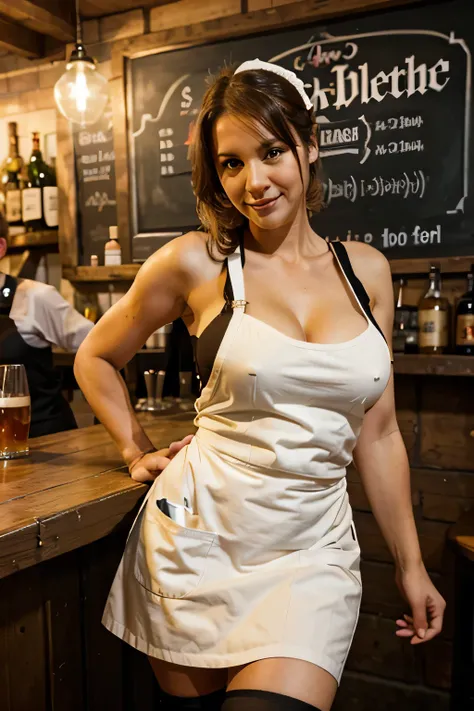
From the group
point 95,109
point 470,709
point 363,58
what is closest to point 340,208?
point 363,58

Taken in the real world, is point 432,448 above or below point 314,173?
below

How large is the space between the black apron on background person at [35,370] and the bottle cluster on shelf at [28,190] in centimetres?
88

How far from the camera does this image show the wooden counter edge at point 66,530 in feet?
3.45

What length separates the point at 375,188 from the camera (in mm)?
2463

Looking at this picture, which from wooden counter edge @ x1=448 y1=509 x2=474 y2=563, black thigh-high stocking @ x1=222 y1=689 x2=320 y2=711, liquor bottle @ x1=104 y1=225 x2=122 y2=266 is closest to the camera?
black thigh-high stocking @ x1=222 y1=689 x2=320 y2=711

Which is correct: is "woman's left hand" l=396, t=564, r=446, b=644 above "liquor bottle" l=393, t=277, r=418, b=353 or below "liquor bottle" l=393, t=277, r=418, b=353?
below

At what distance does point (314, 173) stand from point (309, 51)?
4.28 feet

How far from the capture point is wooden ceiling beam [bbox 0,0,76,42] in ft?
9.32

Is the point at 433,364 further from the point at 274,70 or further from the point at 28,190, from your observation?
the point at 28,190

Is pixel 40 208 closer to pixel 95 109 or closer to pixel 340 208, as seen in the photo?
pixel 95 109

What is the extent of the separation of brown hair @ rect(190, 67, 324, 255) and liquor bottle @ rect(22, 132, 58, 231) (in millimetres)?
2116

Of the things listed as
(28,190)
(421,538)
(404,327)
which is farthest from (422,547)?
(28,190)

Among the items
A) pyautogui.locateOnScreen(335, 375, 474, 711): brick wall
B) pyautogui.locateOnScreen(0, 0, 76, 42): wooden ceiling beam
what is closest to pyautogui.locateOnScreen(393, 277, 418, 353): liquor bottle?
pyautogui.locateOnScreen(335, 375, 474, 711): brick wall

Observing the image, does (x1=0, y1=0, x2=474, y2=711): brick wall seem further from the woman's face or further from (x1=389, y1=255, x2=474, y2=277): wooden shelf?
the woman's face
